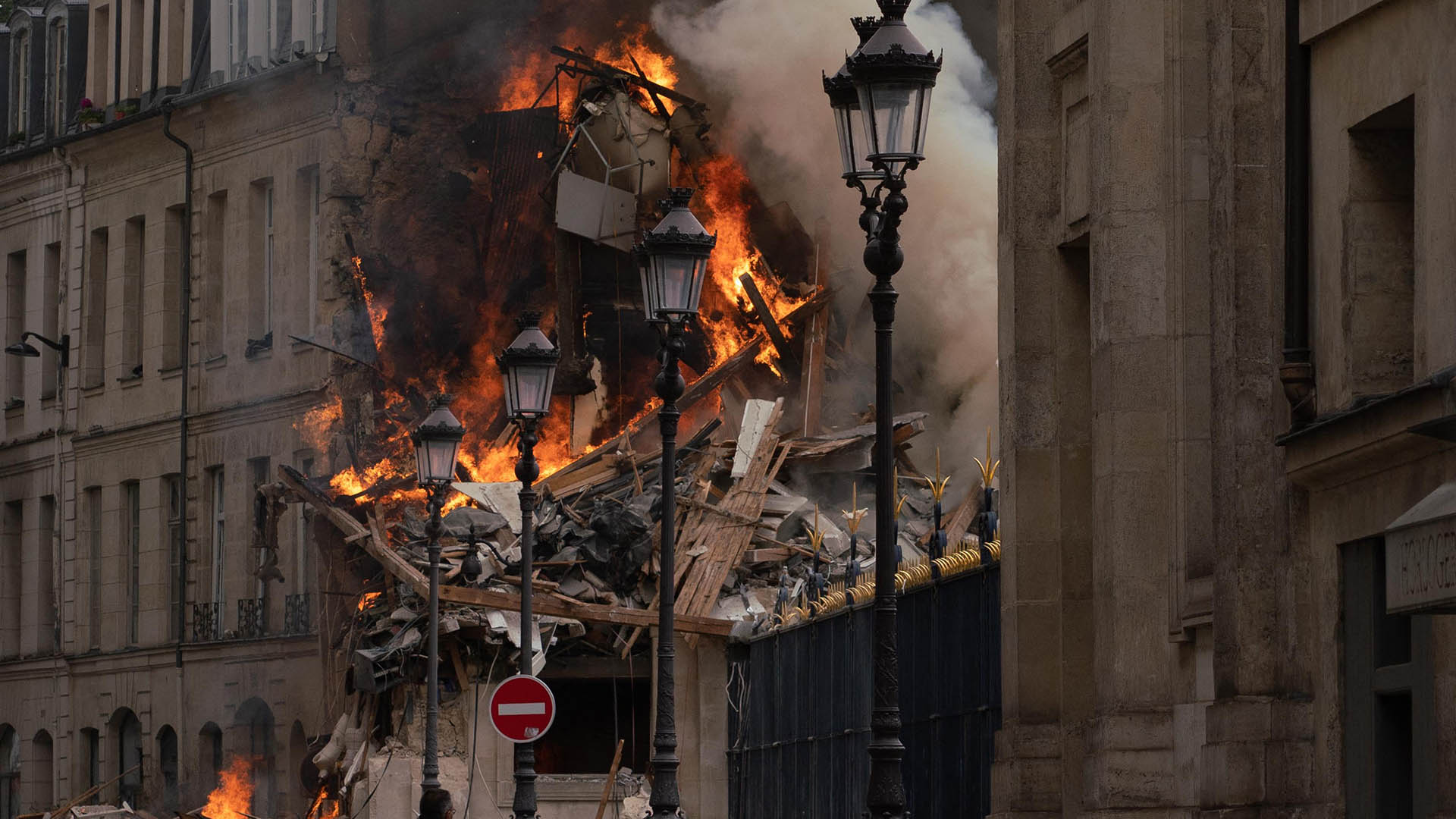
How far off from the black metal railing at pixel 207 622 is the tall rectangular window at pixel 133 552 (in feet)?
8.22

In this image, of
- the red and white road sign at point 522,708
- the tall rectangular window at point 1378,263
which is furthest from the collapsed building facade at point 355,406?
the tall rectangular window at point 1378,263

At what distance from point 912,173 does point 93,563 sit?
67.1ft

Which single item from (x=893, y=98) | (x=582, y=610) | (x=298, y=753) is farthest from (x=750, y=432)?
(x=893, y=98)

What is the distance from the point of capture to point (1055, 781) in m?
16.5

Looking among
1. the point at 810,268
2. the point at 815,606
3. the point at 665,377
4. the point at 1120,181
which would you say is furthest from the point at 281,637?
the point at 1120,181

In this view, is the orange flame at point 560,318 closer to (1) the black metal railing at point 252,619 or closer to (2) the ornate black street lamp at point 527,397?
(1) the black metal railing at point 252,619

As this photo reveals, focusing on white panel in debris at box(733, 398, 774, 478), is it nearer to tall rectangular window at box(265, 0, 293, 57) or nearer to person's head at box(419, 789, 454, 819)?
tall rectangular window at box(265, 0, 293, 57)

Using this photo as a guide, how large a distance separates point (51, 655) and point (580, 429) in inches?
594

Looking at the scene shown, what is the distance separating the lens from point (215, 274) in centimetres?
5059

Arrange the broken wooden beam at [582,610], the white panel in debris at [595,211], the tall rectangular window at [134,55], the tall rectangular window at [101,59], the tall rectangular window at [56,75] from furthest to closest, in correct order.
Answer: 1. the tall rectangular window at [56,75]
2. the tall rectangular window at [101,59]
3. the tall rectangular window at [134,55]
4. the white panel in debris at [595,211]
5. the broken wooden beam at [582,610]

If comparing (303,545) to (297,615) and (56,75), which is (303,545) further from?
(56,75)

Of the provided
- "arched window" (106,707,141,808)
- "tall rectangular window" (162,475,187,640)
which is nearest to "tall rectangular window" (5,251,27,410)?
"tall rectangular window" (162,475,187,640)

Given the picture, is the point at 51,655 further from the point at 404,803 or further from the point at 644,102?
the point at 404,803

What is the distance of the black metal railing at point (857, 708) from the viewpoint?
62.7 ft
